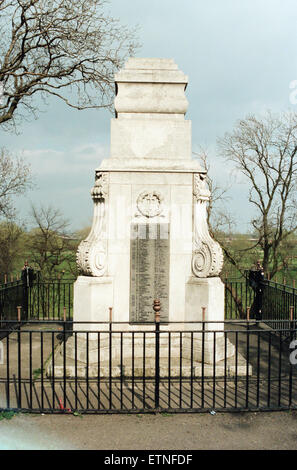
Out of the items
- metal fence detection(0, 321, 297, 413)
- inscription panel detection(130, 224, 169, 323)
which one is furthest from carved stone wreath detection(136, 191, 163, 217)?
metal fence detection(0, 321, 297, 413)

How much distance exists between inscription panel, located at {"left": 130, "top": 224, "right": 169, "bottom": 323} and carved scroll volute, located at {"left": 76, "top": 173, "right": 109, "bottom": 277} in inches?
21.5

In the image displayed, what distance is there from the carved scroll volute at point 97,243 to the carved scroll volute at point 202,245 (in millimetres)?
1648

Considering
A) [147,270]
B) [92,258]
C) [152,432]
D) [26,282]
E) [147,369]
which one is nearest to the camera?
[152,432]

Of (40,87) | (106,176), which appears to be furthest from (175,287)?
(40,87)

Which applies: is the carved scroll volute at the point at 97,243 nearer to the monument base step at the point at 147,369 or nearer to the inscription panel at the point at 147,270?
the inscription panel at the point at 147,270

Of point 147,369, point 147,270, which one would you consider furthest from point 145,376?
point 147,270

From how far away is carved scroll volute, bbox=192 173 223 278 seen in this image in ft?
23.2

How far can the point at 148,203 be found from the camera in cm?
726

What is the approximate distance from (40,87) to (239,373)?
9764 mm

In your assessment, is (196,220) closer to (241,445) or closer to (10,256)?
(241,445)

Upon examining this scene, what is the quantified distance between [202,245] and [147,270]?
110cm

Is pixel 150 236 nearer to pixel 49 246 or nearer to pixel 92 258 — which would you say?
pixel 92 258

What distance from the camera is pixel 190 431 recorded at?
4.64 metres

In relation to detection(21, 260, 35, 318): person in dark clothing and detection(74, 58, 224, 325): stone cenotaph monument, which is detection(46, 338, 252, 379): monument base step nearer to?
detection(74, 58, 224, 325): stone cenotaph monument
